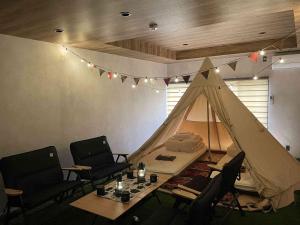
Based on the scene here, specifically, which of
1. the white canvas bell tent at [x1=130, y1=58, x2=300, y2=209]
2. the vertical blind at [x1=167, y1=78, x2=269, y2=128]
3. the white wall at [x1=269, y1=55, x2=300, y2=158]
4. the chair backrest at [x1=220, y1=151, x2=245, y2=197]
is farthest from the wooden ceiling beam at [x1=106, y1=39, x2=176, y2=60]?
the chair backrest at [x1=220, y1=151, x2=245, y2=197]

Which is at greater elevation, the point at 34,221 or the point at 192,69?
the point at 192,69

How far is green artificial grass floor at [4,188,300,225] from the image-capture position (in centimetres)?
301

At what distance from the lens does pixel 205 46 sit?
5402 mm

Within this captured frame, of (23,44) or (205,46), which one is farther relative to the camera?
(205,46)

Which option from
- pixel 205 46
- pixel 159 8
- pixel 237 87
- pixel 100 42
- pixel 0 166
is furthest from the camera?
pixel 237 87

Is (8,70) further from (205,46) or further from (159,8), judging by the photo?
(205,46)

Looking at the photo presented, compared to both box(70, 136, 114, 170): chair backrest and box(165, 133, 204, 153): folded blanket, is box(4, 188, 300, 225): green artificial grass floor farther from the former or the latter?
box(165, 133, 204, 153): folded blanket

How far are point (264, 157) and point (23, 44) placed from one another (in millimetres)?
3884

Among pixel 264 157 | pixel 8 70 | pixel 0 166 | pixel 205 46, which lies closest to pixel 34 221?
pixel 0 166

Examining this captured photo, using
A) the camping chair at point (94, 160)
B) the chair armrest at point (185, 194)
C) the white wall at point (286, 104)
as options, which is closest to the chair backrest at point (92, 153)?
the camping chair at point (94, 160)

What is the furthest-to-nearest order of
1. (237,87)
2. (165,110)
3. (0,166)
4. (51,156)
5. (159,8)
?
(165,110), (237,87), (51,156), (0,166), (159,8)

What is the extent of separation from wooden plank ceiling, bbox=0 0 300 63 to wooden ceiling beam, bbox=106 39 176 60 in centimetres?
2

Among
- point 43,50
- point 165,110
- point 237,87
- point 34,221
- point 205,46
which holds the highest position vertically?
point 205,46

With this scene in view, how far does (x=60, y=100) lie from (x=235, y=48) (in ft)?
11.9
